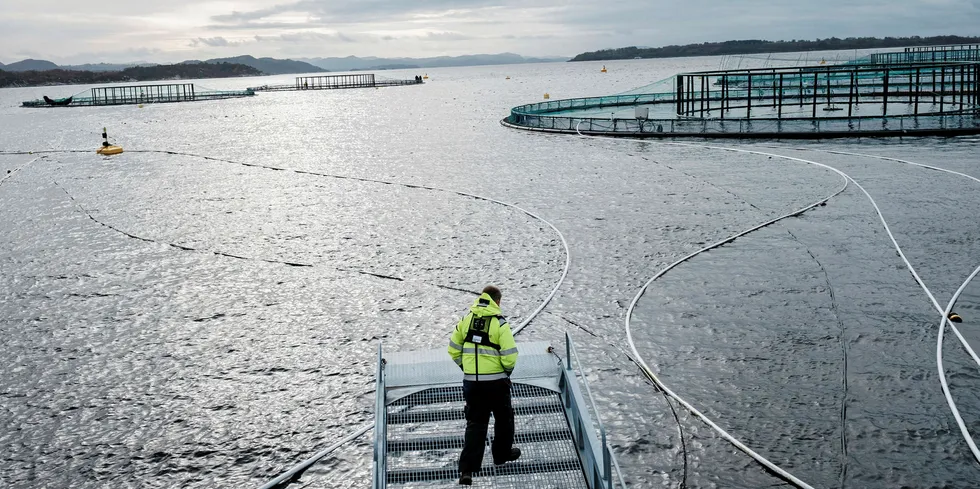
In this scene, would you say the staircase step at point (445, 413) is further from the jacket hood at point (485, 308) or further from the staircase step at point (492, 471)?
the jacket hood at point (485, 308)

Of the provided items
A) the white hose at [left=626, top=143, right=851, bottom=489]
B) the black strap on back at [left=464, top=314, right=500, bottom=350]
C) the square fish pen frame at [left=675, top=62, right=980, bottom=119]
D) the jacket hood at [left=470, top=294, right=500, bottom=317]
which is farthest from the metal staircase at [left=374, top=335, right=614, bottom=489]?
the square fish pen frame at [left=675, top=62, right=980, bottom=119]

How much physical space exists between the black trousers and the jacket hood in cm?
87

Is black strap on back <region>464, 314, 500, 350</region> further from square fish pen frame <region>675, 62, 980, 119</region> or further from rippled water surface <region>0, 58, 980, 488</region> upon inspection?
square fish pen frame <region>675, 62, 980, 119</region>

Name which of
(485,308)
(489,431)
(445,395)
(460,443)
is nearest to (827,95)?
(445,395)

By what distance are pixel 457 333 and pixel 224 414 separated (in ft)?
19.6

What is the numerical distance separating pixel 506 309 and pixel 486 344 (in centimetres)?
959

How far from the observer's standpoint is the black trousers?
1071 centimetres

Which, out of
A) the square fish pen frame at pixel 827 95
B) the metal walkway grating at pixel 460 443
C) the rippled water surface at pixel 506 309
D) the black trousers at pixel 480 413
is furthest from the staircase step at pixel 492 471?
the square fish pen frame at pixel 827 95

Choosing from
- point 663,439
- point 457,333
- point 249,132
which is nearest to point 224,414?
point 457,333

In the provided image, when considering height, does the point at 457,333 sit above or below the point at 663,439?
above

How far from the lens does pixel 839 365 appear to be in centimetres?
1572

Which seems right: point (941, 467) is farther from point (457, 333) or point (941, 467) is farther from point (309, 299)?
point (309, 299)

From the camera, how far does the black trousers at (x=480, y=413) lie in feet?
35.1

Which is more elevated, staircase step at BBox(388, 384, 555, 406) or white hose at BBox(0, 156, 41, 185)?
white hose at BBox(0, 156, 41, 185)
